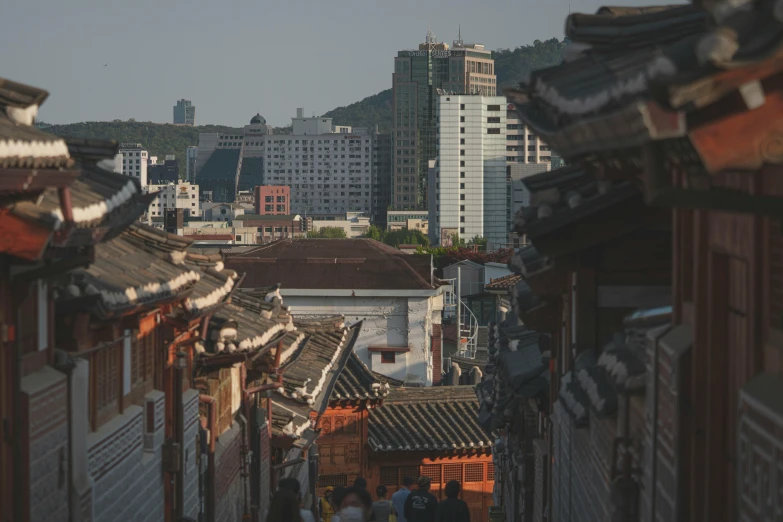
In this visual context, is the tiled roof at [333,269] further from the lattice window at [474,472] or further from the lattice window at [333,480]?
the lattice window at [333,480]

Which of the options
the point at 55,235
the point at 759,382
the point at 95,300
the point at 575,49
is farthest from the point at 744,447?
the point at 95,300

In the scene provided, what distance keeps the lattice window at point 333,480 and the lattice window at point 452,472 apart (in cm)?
337

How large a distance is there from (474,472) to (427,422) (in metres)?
1.95

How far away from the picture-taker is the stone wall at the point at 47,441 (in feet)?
28.7

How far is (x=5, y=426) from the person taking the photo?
329 inches

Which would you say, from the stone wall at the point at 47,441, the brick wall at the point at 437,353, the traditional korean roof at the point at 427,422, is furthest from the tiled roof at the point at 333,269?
the stone wall at the point at 47,441

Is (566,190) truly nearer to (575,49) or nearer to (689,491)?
(575,49)

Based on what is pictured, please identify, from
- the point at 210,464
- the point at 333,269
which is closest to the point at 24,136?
the point at 210,464

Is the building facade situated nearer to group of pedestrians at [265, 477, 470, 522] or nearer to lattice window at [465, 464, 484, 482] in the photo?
lattice window at [465, 464, 484, 482]

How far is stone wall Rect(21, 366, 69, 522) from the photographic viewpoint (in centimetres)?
875

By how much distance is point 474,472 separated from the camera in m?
38.9

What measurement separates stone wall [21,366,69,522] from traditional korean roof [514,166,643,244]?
3474 mm

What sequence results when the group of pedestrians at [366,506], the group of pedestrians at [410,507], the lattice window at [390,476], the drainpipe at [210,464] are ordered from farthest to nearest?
the lattice window at [390,476] < the group of pedestrians at [410,507] < the drainpipe at [210,464] < the group of pedestrians at [366,506]

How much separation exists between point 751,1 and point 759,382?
2006 millimetres
